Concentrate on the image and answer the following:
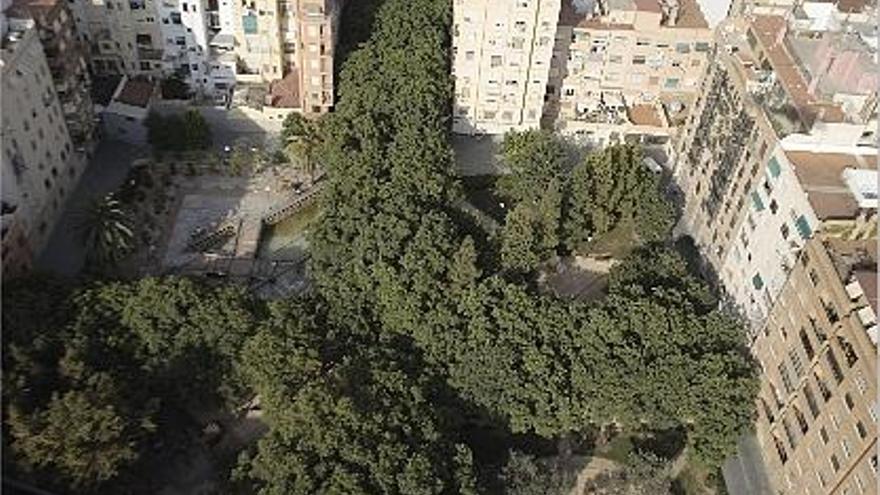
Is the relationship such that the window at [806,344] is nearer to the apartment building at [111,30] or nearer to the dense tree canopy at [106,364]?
the dense tree canopy at [106,364]

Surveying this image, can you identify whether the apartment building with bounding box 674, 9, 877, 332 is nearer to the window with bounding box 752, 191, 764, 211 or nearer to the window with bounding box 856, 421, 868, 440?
the window with bounding box 752, 191, 764, 211

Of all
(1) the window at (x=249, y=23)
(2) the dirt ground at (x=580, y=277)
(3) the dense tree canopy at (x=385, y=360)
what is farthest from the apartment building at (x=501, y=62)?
(1) the window at (x=249, y=23)

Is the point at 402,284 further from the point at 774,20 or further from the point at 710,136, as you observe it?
the point at 774,20

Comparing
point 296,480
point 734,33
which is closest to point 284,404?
point 296,480

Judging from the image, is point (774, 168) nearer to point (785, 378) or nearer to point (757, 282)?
point (757, 282)

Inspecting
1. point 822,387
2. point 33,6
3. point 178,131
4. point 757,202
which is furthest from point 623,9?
point 33,6

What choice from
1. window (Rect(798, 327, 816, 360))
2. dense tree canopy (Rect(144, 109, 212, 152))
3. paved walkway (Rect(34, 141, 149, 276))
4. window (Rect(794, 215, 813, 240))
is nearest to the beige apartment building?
window (Rect(794, 215, 813, 240))
